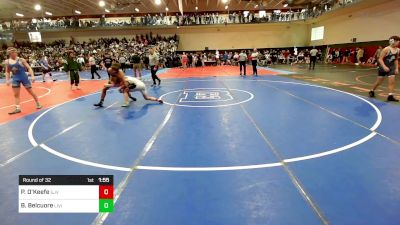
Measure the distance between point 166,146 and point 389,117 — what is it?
16.6 feet

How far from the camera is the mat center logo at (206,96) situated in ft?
29.0

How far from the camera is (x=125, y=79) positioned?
781 centimetres

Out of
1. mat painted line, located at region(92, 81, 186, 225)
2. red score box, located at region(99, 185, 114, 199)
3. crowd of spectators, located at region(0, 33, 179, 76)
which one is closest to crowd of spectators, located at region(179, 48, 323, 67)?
crowd of spectators, located at region(0, 33, 179, 76)

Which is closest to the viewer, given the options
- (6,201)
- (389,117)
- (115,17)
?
(6,201)

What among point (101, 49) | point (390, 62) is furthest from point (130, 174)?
point (101, 49)

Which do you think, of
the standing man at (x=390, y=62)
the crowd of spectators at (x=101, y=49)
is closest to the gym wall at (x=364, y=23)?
the standing man at (x=390, y=62)

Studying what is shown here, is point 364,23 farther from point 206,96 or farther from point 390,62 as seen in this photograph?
point 206,96

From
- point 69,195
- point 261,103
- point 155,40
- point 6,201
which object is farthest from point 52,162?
point 155,40

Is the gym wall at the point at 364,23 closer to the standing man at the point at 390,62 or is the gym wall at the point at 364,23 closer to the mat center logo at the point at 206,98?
the standing man at the point at 390,62

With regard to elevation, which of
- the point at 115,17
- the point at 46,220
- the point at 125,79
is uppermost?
the point at 115,17

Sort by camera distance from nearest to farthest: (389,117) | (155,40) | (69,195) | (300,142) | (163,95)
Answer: (69,195) < (300,142) < (389,117) < (163,95) < (155,40)

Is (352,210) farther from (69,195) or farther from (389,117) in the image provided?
(389,117)

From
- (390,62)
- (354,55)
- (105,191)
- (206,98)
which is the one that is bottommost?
(105,191)

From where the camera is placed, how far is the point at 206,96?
9.46 metres
